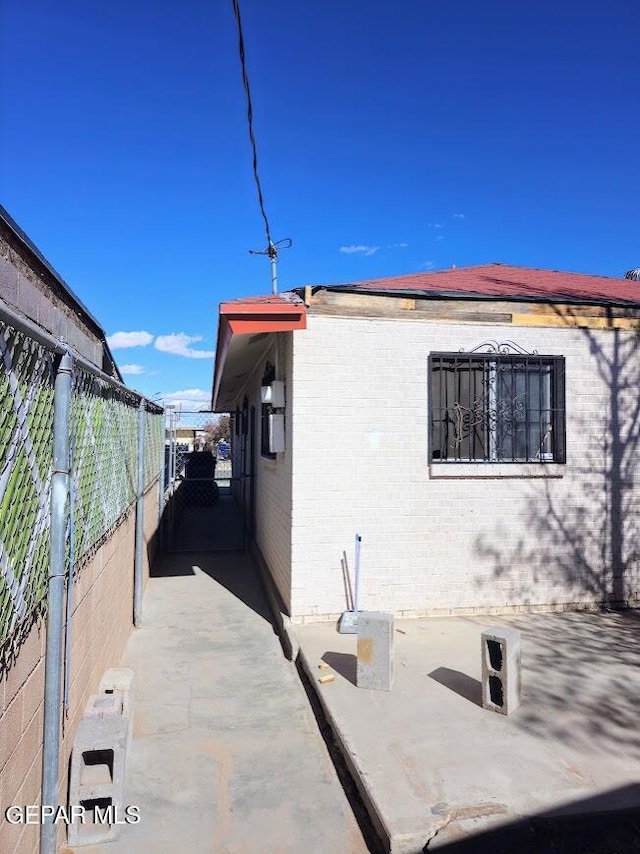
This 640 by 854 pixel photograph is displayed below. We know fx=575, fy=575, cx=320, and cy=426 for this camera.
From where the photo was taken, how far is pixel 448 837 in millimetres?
2576

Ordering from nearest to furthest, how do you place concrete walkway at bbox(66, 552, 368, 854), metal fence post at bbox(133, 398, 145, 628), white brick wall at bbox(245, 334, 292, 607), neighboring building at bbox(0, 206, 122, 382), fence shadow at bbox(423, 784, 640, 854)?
fence shadow at bbox(423, 784, 640, 854)
concrete walkway at bbox(66, 552, 368, 854)
neighboring building at bbox(0, 206, 122, 382)
white brick wall at bbox(245, 334, 292, 607)
metal fence post at bbox(133, 398, 145, 628)

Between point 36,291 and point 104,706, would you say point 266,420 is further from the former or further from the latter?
point 104,706

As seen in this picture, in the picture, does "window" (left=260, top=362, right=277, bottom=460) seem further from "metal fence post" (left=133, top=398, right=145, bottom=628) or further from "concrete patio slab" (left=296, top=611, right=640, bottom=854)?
"concrete patio slab" (left=296, top=611, right=640, bottom=854)

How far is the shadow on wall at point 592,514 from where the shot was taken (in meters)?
5.82

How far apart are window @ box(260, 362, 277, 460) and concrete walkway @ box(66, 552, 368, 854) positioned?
2.46 metres

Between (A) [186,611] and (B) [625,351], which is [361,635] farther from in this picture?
(B) [625,351]

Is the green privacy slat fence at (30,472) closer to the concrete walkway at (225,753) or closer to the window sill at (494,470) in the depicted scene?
the concrete walkway at (225,753)

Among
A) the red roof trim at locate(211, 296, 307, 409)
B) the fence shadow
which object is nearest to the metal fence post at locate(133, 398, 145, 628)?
the red roof trim at locate(211, 296, 307, 409)

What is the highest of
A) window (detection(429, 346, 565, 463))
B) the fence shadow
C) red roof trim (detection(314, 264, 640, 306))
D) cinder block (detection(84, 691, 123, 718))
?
red roof trim (detection(314, 264, 640, 306))

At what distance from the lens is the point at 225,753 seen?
367cm

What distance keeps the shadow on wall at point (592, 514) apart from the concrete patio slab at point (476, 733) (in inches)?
28.5

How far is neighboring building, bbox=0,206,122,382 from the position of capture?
3387 mm

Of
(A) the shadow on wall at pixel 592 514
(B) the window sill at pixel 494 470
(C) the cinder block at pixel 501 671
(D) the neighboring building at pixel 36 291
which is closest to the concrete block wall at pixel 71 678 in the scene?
(D) the neighboring building at pixel 36 291

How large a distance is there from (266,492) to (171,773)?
5019 millimetres
